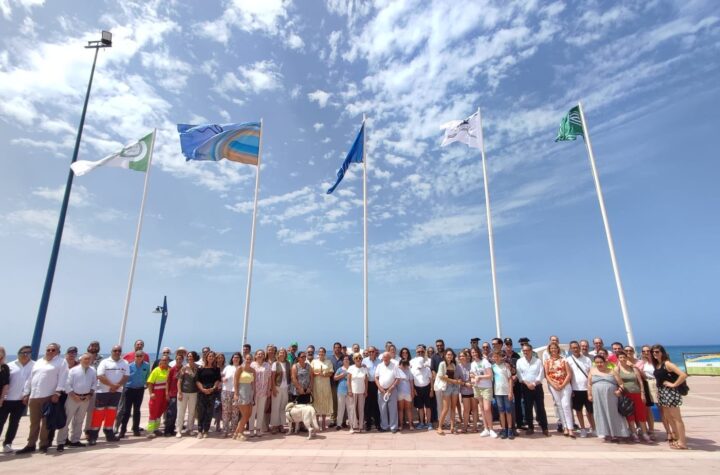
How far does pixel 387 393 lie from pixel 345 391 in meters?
0.91

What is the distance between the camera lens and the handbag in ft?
21.9

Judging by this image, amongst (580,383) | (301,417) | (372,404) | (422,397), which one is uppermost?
(580,383)

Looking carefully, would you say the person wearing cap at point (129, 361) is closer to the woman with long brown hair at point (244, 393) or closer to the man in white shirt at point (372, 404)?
the woman with long brown hair at point (244, 393)

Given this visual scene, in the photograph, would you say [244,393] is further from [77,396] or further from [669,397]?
[669,397]

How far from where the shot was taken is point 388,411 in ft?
26.7

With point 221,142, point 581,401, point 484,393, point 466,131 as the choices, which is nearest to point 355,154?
point 466,131

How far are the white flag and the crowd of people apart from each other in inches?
297

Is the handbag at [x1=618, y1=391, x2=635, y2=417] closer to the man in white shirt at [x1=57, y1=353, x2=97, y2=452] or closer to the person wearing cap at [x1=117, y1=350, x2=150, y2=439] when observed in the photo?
the person wearing cap at [x1=117, y1=350, x2=150, y2=439]

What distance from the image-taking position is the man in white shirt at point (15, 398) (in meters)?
6.62

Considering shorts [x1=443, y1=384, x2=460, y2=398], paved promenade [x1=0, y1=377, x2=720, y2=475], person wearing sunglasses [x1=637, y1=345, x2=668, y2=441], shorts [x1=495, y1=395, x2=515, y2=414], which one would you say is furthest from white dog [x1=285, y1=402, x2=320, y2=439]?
person wearing sunglasses [x1=637, y1=345, x2=668, y2=441]

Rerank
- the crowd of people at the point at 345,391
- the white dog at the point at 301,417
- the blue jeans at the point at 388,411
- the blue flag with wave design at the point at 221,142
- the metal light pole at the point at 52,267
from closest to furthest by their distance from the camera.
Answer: the crowd of people at the point at 345,391 < the white dog at the point at 301,417 < the blue jeans at the point at 388,411 < the metal light pole at the point at 52,267 < the blue flag with wave design at the point at 221,142

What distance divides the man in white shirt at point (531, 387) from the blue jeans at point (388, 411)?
2.64 meters

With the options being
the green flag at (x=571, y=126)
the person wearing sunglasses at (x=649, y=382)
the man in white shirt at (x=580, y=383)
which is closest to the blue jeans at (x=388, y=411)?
the man in white shirt at (x=580, y=383)

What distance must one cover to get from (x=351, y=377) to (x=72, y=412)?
5352 millimetres
